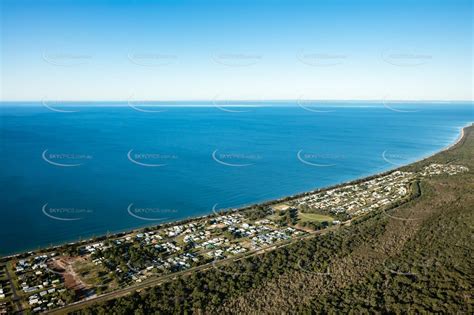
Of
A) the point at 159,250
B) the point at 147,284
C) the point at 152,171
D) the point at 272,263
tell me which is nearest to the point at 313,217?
the point at 272,263

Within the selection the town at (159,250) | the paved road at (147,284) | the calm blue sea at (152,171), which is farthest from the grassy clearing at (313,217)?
the calm blue sea at (152,171)

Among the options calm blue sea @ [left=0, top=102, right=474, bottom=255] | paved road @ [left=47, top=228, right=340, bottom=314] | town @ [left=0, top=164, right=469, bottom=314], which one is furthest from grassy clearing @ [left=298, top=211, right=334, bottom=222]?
calm blue sea @ [left=0, top=102, right=474, bottom=255]

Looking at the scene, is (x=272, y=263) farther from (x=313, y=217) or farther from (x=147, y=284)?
(x=313, y=217)

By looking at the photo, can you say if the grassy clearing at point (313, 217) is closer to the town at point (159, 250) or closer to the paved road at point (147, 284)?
the town at point (159, 250)

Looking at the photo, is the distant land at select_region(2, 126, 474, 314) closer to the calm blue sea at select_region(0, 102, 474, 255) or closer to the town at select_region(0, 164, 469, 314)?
the town at select_region(0, 164, 469, 314)

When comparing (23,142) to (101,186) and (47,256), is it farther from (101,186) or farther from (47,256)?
(47,256)

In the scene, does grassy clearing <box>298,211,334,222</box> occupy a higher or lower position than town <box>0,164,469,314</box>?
lower

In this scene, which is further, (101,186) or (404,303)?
(101,186)

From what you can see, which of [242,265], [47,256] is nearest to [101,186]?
[47,256]
